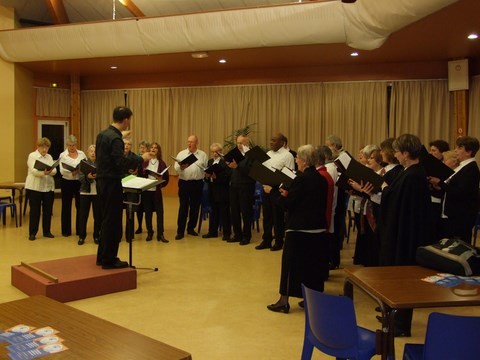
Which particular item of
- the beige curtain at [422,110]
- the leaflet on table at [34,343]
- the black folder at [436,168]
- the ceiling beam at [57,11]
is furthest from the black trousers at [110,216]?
the ceiling beam at [57,11]

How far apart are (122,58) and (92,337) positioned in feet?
32.6

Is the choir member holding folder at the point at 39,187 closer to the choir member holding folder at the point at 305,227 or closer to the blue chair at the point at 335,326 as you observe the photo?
the choir member holding folder at the point at 305,227

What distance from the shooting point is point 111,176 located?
17.9 feet

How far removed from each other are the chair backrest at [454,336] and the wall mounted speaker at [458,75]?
30.6ft

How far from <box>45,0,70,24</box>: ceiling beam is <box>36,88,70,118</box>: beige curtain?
189cm

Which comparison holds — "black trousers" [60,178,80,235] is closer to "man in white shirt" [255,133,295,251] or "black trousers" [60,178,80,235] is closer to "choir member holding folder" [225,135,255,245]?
"choir member holding folder" [225,135,255,245]

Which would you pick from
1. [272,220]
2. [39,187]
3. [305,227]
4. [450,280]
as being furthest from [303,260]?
[39,187]

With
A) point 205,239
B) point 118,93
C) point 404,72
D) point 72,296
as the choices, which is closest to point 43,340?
point 72,296

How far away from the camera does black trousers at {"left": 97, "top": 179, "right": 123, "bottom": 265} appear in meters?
5.45

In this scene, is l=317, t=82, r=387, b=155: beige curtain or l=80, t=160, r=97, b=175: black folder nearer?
l=80, t=160, r=97, b=175: black folder

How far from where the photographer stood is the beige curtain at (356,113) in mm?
11719

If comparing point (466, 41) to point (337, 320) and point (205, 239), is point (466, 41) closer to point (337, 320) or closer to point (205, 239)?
point (205, 239)

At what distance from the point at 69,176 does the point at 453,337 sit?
696 centimetres

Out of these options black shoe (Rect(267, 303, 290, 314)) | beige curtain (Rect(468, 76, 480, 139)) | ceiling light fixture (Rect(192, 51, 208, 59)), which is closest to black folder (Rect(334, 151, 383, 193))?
black shoe (Rect(267, 303, 290, 314))
